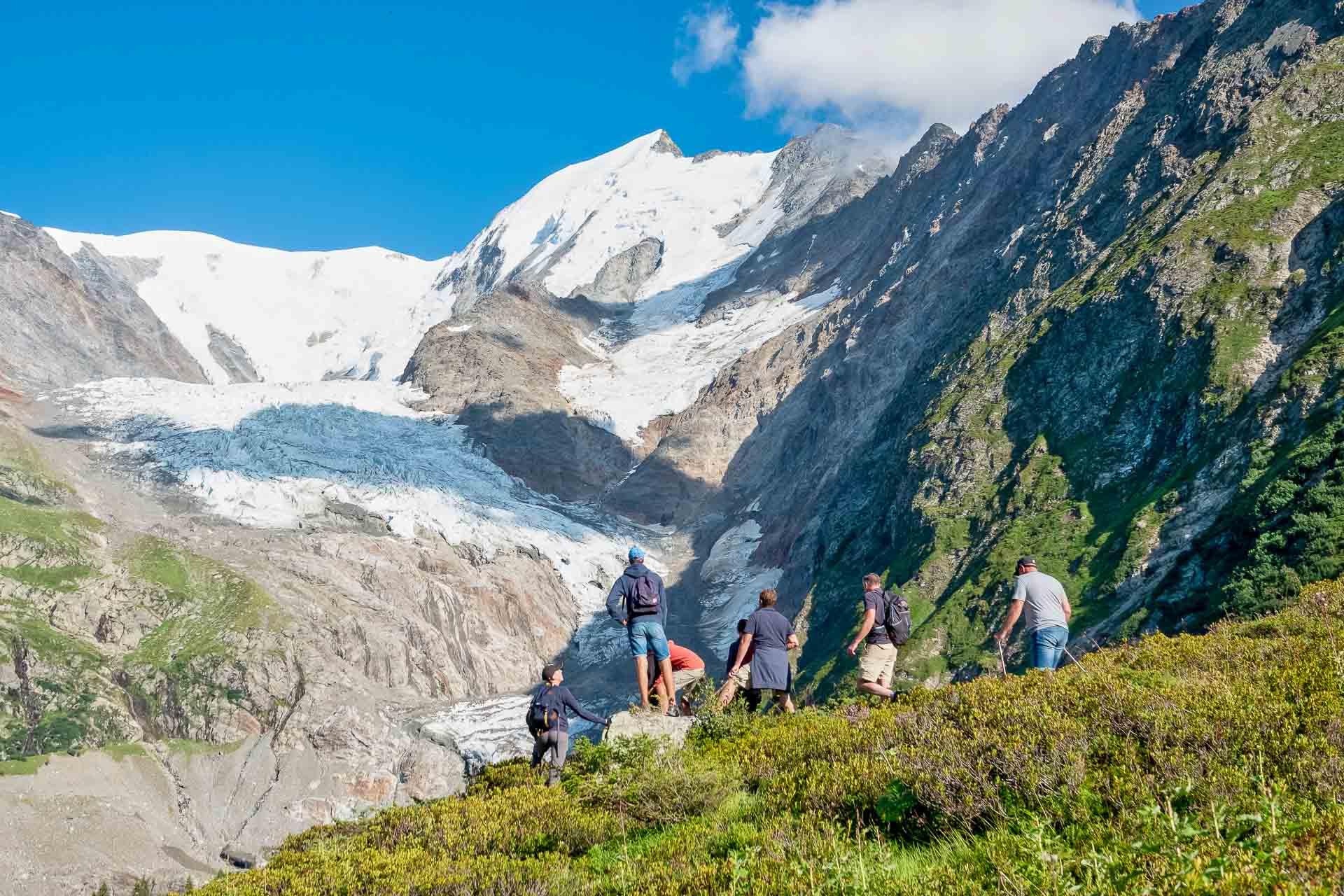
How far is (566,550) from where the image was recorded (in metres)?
137

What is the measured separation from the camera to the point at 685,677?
763 inches

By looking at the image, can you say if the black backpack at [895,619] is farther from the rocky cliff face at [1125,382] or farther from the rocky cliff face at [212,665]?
the rocky cliff face at [212,665]

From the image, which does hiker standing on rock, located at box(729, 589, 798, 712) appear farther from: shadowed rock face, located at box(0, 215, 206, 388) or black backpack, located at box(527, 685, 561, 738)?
shadowed rock face, located at box(0, 215, 206, 388)

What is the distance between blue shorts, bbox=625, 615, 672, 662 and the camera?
17688 mm

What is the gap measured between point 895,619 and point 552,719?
627cm

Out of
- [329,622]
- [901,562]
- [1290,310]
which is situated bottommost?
[329,622]

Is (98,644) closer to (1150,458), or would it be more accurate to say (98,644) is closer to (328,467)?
(328,467)

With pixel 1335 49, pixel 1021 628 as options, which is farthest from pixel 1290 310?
pixel 1335 49

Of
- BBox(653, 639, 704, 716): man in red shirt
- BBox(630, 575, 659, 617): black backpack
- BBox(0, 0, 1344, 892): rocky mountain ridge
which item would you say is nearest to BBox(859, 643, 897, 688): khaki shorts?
BBox(653, 639, 704, 716): man in red shirt

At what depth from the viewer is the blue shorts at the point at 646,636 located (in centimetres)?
1769

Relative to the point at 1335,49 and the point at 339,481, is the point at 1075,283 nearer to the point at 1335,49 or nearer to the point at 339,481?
the point at 1335,49

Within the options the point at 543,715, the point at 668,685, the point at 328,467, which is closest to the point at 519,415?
the point at 328,467

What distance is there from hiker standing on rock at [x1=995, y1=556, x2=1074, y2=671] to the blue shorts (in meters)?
5.99

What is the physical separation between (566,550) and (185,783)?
6120cm
